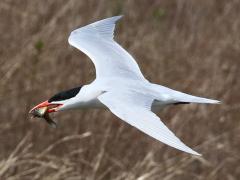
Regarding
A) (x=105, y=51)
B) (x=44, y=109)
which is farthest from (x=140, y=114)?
(x=105, y=51)

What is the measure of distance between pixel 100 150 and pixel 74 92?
3.78 ft

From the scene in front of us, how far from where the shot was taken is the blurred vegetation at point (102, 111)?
5746 mm

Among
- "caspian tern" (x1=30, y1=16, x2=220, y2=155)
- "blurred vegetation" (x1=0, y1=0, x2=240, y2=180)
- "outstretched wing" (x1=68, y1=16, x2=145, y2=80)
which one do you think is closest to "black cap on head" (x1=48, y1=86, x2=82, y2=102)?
"caspian tern" (x1=30, y1=16, x2=220, y2=155)

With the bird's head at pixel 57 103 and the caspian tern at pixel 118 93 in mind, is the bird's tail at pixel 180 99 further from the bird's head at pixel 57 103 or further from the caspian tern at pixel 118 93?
the bird's head at pixel 57 103

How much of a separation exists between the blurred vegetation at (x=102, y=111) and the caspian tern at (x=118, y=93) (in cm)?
59

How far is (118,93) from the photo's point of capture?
448 centimetres

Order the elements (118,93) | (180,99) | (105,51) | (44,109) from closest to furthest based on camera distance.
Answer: (118,93)
(180,99)
(44,109)
(105,51)

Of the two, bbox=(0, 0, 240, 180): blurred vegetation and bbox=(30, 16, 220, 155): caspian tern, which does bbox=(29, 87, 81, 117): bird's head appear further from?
bbox=(0, 0, 240, 180): blurred vegetation

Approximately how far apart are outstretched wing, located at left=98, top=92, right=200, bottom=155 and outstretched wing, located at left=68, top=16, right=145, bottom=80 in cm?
55

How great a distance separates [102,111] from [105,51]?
881 mm

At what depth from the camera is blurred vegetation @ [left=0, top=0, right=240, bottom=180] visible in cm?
575

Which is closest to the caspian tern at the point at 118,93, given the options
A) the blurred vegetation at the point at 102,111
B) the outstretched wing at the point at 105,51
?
the outstretched wing at the point at 105,51

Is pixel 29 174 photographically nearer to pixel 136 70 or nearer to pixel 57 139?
pixel 57 139

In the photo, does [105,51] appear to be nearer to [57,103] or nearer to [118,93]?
[57,103]
